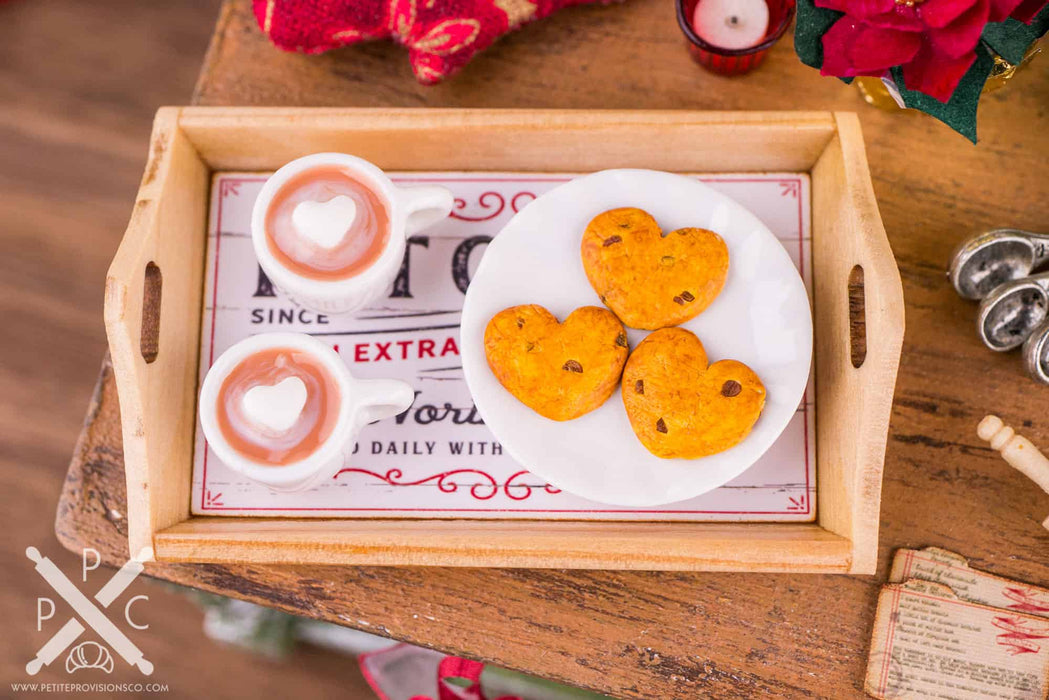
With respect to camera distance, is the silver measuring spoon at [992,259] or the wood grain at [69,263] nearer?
the silver measuring spoon at [992,259]

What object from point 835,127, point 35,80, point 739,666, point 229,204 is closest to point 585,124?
point 835,127

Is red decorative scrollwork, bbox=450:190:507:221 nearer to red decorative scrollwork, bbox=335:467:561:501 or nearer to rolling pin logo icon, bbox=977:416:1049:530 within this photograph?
red decorative scrollwork, bbox=335:467:561:501

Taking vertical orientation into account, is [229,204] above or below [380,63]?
below

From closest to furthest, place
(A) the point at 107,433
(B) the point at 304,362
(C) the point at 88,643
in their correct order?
(B) the point at 304,362, (A) the point at 107,433, (C) the point at 88,643

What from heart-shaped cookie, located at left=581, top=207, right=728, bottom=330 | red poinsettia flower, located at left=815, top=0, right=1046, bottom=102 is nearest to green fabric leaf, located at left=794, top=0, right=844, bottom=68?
red poinsettia flower, located at left=815, top=0, right=1046, bottom=102

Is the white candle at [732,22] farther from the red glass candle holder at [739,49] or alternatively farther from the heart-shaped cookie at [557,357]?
the heart-shaped cookie at [557,357]

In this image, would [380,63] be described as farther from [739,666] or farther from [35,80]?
[35,80]

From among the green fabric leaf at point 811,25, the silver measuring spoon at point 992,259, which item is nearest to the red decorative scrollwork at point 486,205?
the green fabric leaf at point 811,25
